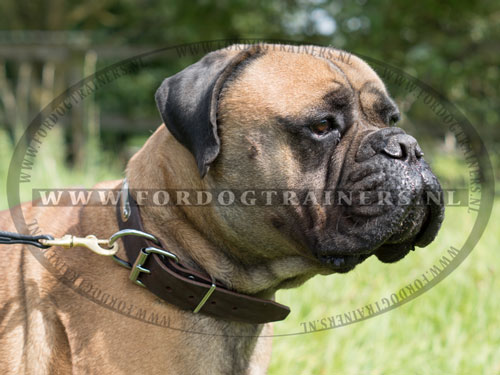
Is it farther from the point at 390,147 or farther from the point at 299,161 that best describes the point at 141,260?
the point at 390,147

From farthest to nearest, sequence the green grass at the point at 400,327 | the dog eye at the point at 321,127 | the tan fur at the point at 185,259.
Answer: the green grass at the point at 400,327 < the dog eye at the point at 321,127 < the tan fur at the point at 185,259

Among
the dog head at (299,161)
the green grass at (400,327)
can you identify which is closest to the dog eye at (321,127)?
the dog head at (299,161)

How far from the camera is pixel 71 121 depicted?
8.91 m

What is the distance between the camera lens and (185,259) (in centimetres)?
216

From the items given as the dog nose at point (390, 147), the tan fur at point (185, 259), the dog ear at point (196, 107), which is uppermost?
the dog ear at point (196, 107)

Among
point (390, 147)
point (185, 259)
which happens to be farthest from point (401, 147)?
point (185, 259)

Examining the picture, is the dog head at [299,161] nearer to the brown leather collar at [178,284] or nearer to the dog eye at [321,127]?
the dog eye at [321,127]

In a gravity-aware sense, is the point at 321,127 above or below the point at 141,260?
above

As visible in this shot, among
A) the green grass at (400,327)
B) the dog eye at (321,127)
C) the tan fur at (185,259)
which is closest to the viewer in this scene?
the tan fur at (185,259)

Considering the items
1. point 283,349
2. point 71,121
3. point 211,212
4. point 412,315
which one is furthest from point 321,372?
point 71,121

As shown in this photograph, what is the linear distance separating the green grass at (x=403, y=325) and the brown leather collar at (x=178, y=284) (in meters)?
1.21

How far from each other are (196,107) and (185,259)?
2.01ft

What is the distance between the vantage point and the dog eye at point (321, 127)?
2156mm

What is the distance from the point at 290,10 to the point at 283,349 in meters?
7.70
